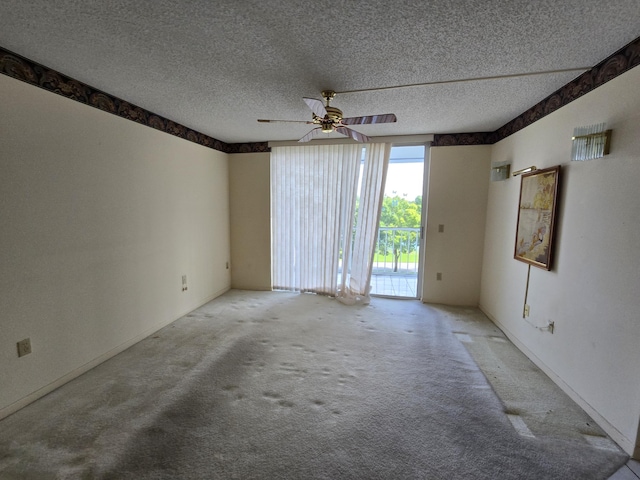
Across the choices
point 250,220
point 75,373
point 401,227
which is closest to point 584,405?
point 401,227

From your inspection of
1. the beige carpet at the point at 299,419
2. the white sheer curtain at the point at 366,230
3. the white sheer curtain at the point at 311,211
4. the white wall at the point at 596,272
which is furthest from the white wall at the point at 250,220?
the white wall at the point at 596,272

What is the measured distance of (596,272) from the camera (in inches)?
70.1

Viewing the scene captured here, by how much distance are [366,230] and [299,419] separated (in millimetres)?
2578

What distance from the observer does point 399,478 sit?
4.53 feet

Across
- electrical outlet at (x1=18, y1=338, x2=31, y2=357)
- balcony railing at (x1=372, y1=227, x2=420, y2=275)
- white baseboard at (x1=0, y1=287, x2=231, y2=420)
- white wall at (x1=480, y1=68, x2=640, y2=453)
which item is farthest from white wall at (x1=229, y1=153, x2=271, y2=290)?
white wall at (x1=480, y1=68, x2=640, y2=453)

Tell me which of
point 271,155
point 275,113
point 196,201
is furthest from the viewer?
point 271,155

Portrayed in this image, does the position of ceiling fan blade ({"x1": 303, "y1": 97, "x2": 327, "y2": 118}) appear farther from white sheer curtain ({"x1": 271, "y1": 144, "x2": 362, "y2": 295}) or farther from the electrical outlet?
the electrical outlet

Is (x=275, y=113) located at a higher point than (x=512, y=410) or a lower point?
higher

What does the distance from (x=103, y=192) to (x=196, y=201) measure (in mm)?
1266

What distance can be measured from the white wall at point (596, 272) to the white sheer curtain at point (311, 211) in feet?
6.83

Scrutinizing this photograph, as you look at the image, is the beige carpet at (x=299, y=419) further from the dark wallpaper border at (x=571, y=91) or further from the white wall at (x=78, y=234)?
the dark wallpaper border at (x=571, y=91)

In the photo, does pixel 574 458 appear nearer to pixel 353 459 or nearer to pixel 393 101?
pixel 353 459

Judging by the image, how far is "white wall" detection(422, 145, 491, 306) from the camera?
3555 mm

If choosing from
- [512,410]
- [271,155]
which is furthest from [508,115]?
[271,155]
